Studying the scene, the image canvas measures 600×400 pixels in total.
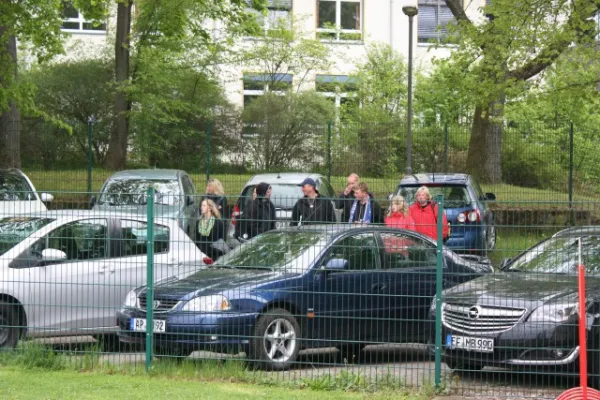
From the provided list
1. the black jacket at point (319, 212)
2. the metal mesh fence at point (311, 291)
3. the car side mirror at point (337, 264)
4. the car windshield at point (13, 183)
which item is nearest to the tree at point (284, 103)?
the car windshield at point (13, 183)

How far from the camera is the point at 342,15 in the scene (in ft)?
137

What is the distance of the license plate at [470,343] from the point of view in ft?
31.0

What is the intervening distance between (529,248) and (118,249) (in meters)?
4.15

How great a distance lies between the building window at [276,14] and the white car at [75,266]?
24.4 m

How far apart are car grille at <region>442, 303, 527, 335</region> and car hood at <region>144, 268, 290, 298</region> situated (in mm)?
1654

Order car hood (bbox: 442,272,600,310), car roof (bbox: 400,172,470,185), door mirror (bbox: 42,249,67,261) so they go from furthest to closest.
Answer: car roof (bbox: 400,172,470,185) → door mirror (bbox: 42,249,67,261) → car hood (bbox: 442,272,600,310)

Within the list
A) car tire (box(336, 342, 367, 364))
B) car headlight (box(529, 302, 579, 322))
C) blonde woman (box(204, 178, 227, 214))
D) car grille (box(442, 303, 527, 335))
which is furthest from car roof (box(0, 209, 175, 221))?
car headlight (box(529, 302, 579, 322))

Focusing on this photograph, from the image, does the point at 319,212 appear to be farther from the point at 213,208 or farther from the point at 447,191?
the point at 447,191

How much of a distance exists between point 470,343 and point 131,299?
360cm

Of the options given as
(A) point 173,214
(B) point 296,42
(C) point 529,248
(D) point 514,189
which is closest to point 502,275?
(C) point 529,248

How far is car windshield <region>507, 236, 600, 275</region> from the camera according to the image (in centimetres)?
967

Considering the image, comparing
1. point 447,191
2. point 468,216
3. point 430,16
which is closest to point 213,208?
point 468,216

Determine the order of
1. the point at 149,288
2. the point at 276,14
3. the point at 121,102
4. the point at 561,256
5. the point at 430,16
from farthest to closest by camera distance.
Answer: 1. the point at 430,16
2. the point at 276,14
3. the point at 121,102
4. the point at 149,288
5. the point at 561,256

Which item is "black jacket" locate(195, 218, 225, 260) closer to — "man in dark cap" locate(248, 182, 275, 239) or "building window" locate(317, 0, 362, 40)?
"man in dark cap" locate(248, 182, 275, 239)
